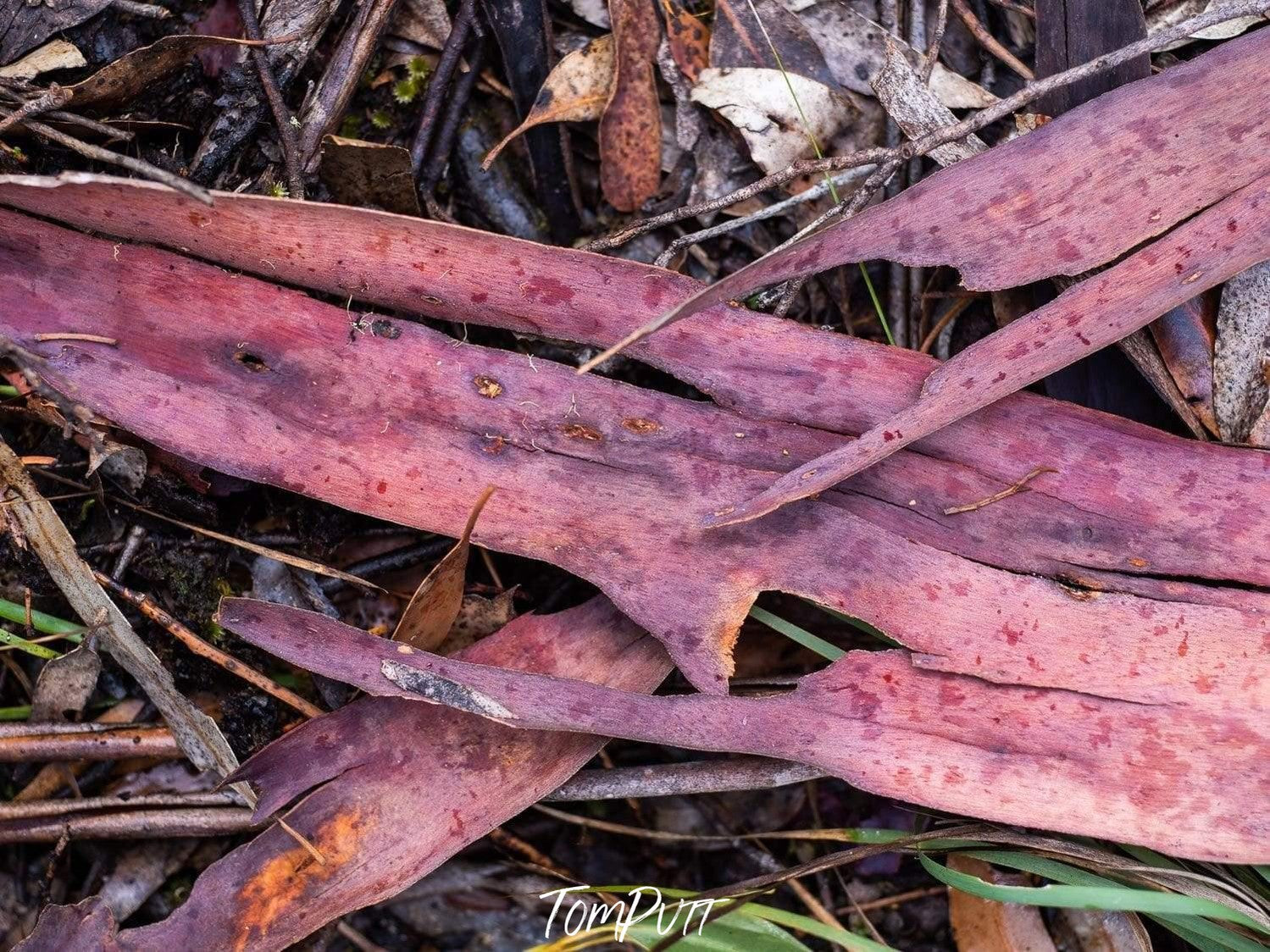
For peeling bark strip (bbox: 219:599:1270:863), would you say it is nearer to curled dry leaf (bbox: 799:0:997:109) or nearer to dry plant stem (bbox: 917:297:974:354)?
dry plant stem (bbox: 917:297:974:354)

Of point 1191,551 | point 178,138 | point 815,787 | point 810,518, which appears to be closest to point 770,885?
point 815,787

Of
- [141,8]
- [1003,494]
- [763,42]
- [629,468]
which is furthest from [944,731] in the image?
[141,8]

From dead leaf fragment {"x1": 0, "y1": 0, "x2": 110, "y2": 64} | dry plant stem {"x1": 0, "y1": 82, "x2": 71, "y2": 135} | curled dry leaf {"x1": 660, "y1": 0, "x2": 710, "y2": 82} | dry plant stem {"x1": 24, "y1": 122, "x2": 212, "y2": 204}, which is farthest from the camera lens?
curled dry leaf {"x1": 660, "y1": 0, "x2": 710, "y2": 82}

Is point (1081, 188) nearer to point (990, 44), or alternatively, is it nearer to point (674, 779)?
point (990, 44)

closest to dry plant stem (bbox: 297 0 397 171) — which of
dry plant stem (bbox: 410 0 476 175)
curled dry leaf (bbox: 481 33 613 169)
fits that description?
dry plant stem (bbox: 410 0 476 175)

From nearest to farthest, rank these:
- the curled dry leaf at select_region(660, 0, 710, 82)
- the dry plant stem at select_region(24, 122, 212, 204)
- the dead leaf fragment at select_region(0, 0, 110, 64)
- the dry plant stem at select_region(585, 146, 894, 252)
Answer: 1. the dry plant stem at select_region(24, 122, 212, 204)
2. the dry plant stem at select_region(585, 146, 894, 252)
3. the dead leaf fragment at select_region(0, 0, 110, 64)
4. the curled dry leaf at select_region(660, 0, 710, 82)

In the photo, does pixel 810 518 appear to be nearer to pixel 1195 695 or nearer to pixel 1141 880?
pixel 1195 695

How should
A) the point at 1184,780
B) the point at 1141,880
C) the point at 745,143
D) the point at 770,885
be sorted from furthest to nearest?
the point at 745,143, the point at 770,885, the point at 1141,880, the point at 1184,780
